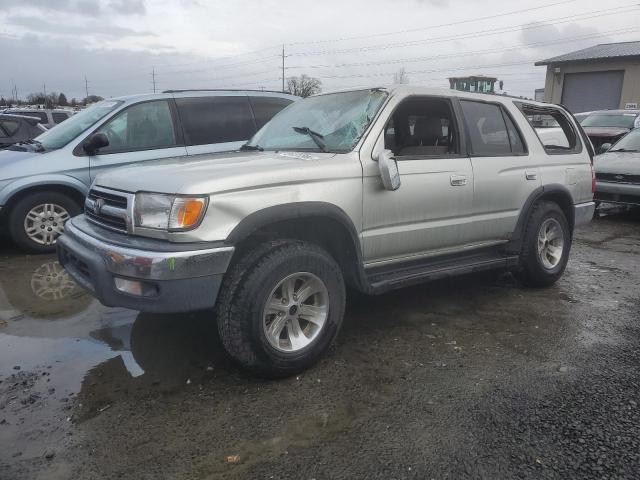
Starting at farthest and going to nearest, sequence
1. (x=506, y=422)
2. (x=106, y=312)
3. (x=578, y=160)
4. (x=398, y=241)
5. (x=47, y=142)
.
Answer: (x=47, y=142) < (x=578, y=160) < (x=106, y=312) < (x=398, y=241) < (x=506, y=422)

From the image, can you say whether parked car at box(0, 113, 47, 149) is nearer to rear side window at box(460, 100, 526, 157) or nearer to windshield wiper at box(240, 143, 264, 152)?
windshield wiper at box(240, 143, 264, 152)

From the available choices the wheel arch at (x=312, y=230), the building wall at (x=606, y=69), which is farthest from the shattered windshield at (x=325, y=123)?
the building wall at (x=606, y=69)

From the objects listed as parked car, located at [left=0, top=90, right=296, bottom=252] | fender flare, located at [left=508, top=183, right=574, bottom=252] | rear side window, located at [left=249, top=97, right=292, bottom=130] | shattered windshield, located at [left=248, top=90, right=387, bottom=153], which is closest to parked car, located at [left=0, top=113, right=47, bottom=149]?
parked car, located at [left=0, top=90, right=296, bottom=252]

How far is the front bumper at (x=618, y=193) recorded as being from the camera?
8.59 metres

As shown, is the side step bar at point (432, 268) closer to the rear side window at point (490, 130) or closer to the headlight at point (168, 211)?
the rear side window at point (490, 130)

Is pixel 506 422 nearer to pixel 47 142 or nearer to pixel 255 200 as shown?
pixel 255 200

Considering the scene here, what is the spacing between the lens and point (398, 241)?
381 centimetres

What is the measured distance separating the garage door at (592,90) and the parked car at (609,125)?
53.7ft

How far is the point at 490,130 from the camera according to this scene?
459 cm

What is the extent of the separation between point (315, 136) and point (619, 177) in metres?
7.02

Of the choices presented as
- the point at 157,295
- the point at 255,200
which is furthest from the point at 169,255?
the point at 255,200

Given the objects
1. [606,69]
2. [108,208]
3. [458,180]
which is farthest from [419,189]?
[606,69]

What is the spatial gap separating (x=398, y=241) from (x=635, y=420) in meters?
1.78

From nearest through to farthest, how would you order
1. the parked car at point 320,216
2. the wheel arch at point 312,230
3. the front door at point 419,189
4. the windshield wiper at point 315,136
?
1. the parked car at point 320,216
2. the wheel arch at point 312,230
3. the front door at point 419,189
4. the windshield wiper at point 315,136
